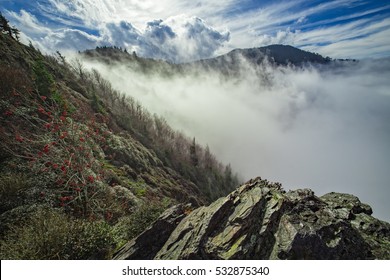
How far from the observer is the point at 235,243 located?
8.49 meters

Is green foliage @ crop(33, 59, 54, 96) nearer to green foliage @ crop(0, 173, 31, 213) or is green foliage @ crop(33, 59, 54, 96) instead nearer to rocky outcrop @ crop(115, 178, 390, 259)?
green foliage @ crop(0, 173, 31, 213)

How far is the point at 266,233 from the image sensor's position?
8734 mm

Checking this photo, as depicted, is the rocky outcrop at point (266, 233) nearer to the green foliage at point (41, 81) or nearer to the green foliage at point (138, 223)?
the green foliage at point (138, 223)

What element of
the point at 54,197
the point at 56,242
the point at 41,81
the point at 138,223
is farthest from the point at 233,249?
the point at 41,81

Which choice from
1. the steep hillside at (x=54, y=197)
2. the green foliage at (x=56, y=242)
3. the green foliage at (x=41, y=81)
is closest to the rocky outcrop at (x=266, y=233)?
the green foliage at (x=56, y=242)

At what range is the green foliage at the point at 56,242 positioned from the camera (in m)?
8.44

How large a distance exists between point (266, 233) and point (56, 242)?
8.39m

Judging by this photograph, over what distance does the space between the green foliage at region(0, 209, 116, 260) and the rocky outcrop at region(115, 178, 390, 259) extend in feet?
3.77

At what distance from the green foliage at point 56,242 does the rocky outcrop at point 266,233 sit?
1.15 metres

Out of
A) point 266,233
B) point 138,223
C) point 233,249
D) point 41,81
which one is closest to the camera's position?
point 233,249

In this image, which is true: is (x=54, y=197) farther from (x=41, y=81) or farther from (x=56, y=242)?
(x=41, y=81)

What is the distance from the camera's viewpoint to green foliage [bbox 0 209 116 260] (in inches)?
332

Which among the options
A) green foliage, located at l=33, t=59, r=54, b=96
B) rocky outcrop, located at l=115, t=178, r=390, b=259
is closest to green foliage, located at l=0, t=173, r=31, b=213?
rocky outcrop, located at l=115, t=178, r=390, b=259
